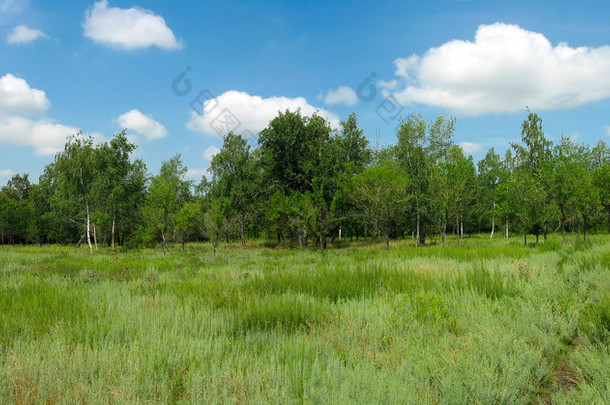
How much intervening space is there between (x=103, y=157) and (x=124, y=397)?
40.4m

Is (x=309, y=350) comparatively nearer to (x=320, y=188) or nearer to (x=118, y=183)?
(x=320, y=188)

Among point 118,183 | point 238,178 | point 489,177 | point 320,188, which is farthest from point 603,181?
point 118,183

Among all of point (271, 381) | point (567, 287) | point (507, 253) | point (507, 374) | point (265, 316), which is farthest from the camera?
point (507, 253)

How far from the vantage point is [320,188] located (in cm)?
3081

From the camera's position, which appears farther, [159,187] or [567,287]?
[159,187]

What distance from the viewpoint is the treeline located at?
25.6m

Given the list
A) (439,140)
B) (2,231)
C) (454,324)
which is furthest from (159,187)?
(2,231)

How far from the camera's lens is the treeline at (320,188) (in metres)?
25.6

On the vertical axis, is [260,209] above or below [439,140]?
Result: below

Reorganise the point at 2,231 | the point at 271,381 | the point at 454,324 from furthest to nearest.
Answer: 1. the point at 2,231
2. the point at 454,324
3. the point at 271,381

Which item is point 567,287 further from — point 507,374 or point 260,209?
point 260,209

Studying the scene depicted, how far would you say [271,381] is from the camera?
9.76ft

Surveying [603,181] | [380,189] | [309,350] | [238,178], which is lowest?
[309,350]

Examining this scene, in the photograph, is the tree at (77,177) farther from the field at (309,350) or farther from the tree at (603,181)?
the tree at (603,181)
